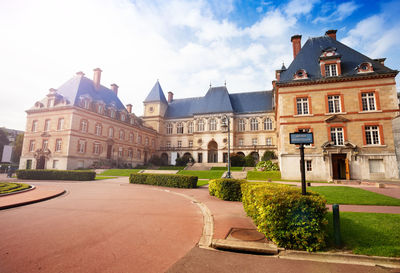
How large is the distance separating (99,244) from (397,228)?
25.2 ft

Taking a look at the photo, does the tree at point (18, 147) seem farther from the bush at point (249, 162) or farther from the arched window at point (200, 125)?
the bush at point (249, 162)

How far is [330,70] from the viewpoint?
2158 cm

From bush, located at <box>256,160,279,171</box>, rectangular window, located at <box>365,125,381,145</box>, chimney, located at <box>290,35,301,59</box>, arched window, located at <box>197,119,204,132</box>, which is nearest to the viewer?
rectangular window, located at <box>365,125,381,145</box>

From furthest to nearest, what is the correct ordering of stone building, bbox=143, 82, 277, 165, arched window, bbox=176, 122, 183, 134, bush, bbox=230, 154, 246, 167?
1. arched window, bbox=176, 122, 183, 134
2. stone building, bbox=143, 82, 277, 165
3. bush, bbox=230, 154, 246, 167

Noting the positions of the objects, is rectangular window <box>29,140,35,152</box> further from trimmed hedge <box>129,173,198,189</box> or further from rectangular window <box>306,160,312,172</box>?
rectangular window <box>306,160,312,172</box>

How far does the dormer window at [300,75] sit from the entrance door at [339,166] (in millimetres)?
9102

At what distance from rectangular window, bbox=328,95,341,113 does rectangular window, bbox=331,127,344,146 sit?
202cm

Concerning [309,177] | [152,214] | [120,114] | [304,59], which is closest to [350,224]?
[152,214]

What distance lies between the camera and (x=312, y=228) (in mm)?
4309

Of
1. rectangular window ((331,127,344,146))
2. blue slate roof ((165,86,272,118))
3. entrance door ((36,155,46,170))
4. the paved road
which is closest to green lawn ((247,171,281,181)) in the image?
rectangular window ((331,127,344,146))

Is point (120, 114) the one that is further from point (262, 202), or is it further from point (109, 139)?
point (262, 202)

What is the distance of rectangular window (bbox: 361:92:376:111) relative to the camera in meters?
20.3

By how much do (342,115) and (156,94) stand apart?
39223mm

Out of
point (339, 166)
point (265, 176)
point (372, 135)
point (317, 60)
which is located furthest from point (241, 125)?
point (372, 135)
